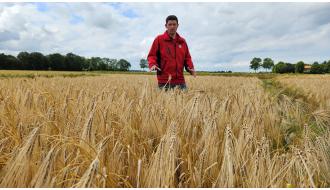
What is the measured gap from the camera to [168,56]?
470cm

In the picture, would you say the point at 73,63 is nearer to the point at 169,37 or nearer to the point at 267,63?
the point at 267,63

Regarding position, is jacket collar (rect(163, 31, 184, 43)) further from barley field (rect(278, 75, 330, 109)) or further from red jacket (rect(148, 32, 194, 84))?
barley field (rect(278, 75, 330, 109))

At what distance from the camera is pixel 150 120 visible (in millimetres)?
1701

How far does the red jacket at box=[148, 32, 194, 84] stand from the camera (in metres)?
4.68

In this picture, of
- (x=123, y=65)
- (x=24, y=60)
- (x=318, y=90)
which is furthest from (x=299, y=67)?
(x=318, y=90)

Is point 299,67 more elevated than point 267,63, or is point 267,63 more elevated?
point 267,63

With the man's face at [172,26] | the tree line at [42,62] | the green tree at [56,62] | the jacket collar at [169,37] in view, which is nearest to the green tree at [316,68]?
the tree line at [42,62]

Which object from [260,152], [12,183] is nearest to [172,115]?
[260,152]

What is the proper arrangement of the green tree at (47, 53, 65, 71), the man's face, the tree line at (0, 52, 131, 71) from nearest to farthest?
the man's face < the tree line at (0, 52, 131, 71) < the green tree at (47, 53, 65, 71)

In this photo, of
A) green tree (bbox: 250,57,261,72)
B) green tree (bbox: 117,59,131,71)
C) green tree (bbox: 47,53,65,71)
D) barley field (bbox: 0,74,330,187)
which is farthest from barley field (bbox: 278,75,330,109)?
green tree (bbox: 250,57,261,72)

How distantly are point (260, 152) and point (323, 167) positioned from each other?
0.75 ft

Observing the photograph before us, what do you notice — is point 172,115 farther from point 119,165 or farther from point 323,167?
point 323,167

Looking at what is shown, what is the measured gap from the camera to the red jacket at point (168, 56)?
4.68m

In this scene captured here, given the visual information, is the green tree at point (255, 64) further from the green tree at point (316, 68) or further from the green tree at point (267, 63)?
the green tree at point (316, 68)
